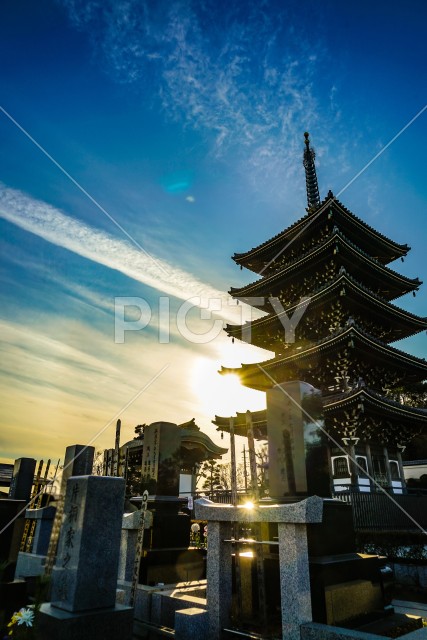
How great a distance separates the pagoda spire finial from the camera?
2270 cm

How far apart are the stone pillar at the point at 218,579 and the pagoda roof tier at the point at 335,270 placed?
14.4 m

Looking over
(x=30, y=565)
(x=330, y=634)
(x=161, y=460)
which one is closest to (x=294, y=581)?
(x=330, y=634)

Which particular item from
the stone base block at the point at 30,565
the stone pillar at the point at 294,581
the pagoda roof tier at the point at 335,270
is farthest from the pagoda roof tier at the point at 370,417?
the stone pillar at the point at 294,581

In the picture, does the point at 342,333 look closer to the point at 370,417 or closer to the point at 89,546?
the point at 370,417

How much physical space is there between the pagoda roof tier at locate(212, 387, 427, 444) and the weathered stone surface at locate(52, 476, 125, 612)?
12207mm

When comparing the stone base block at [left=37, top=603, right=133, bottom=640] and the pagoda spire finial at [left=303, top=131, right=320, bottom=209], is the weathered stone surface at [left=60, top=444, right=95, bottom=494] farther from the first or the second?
the pagoda spire finial at [left=303, top=131, right=320, bottom=209]

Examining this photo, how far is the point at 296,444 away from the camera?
5777mm

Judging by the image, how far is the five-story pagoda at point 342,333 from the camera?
15.7 metres

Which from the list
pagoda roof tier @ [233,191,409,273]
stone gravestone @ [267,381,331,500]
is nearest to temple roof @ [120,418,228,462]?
pagoda roof tier @ [233,191,409,273]

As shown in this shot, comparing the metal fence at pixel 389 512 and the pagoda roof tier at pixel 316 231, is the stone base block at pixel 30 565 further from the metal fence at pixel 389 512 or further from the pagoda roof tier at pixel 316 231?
the pagoda roof tier at pixel 316 231

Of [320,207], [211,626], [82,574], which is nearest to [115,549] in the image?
[82,574]

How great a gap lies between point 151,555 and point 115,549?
12.4 ft

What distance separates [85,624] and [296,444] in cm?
351

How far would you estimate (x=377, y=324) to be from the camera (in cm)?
1917
